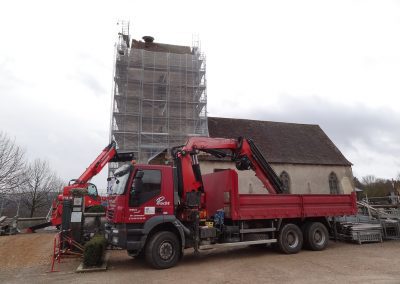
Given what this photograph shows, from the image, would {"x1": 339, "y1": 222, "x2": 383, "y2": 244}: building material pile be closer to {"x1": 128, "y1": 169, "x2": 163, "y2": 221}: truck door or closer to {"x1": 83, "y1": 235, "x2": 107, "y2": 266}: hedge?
{"x1": 128, "y1": 169, "x2": 163, "y2": 221}: truck door

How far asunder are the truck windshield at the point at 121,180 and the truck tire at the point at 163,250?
1.68m

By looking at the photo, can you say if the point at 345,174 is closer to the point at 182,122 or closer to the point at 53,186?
the point at 182,122

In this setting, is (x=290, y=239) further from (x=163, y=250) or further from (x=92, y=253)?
(x=92, y=253)

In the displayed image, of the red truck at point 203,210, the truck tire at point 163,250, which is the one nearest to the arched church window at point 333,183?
the red truck at point 203,210

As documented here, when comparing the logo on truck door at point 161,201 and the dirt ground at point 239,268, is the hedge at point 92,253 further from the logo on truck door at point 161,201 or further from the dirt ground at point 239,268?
the logo on truck door at point 161,201

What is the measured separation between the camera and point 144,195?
9.32m

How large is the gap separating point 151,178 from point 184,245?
226 centimetres

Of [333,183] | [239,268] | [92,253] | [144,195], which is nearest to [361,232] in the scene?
[239,268]

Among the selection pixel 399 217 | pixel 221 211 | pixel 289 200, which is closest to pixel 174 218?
pixel 221 211

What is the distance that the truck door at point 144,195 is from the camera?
912cm

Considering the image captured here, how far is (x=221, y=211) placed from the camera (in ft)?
34.8

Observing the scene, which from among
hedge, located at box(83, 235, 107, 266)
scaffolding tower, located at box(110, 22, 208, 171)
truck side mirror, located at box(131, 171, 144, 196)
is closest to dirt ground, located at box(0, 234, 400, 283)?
hedge, located at box(83, 235, 107, 266)

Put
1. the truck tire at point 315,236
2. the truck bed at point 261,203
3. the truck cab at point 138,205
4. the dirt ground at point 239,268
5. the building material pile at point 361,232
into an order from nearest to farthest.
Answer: the dirt ground at point 239,268 < the truck cab at point 138,205 < the truck bed at point 261,203 < the truck tire at point 315,236 < the building material pile at point 361,232

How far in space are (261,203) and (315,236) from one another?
2.81 metres
